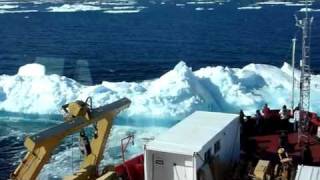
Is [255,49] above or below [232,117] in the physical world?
below

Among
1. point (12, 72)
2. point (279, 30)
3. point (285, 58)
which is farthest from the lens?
point (279, 30)

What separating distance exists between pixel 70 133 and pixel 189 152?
2617 millimetres

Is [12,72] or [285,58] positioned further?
[285,58]

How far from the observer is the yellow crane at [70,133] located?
10.3 meters

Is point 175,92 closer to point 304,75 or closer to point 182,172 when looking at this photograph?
point 304,75

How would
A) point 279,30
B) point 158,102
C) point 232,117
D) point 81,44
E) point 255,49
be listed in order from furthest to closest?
point 279,30 → point 81,44 → point 255,49 → point 158,102 → point 232,117

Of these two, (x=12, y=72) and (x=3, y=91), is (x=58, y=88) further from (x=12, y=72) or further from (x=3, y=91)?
(x=12, y=72)

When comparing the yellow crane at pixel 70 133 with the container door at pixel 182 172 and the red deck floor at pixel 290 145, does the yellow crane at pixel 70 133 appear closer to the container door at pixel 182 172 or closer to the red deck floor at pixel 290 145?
the container door at pixel 182 172

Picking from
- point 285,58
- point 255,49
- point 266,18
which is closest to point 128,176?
point 285,58

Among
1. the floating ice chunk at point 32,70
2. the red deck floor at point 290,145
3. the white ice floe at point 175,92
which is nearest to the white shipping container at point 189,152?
the red deck floor at point 290,145

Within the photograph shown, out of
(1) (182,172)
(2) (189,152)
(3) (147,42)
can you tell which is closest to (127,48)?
(3) (147,42)

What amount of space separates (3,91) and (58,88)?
3.12 metres

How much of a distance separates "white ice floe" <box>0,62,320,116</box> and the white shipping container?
10.4 meters

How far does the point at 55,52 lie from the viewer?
153 ft
